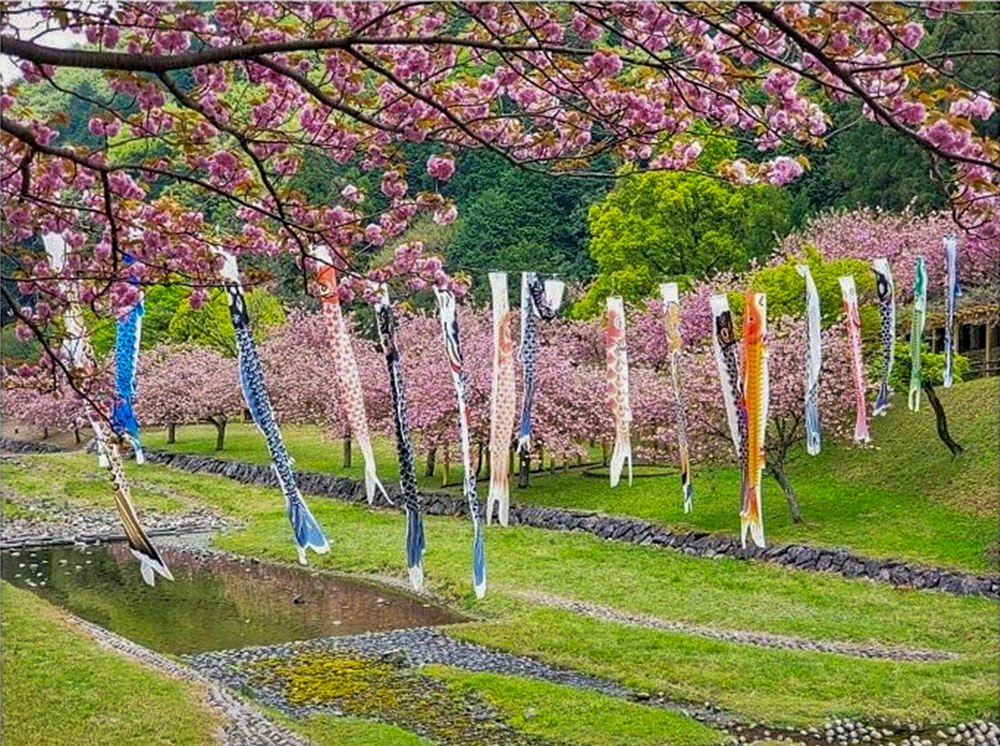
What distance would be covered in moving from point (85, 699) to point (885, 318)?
12.5 metres

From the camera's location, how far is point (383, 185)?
22.9 feet

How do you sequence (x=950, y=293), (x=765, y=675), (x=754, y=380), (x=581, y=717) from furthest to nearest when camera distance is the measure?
1. (x=950, y=293)
2. (x=754, y=380)
3. (x=765, y=675)
4. (x=581, y=717)

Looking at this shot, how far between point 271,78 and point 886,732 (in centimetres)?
754

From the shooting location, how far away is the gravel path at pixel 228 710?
9969mm

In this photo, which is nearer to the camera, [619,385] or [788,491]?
[619,385]

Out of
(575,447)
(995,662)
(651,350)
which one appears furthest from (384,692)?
(651,350)

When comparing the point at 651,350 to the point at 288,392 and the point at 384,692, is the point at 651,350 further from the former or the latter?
the point at 384,692

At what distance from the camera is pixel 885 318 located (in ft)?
59.2

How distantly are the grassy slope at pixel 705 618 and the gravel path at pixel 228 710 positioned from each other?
327cm

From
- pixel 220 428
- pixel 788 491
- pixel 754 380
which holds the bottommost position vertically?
pixel 788 491

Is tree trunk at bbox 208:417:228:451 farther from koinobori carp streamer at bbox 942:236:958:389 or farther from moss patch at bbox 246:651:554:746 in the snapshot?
moss patch at bbox 246:651:554:746

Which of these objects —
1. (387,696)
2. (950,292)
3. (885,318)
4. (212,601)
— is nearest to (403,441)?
(387,696)

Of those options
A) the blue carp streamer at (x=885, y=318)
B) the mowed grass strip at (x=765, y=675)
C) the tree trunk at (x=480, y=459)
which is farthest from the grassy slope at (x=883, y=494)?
the mowed grass strip at (x=765, y=675)

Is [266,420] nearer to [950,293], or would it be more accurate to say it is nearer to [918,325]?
[918,325]
